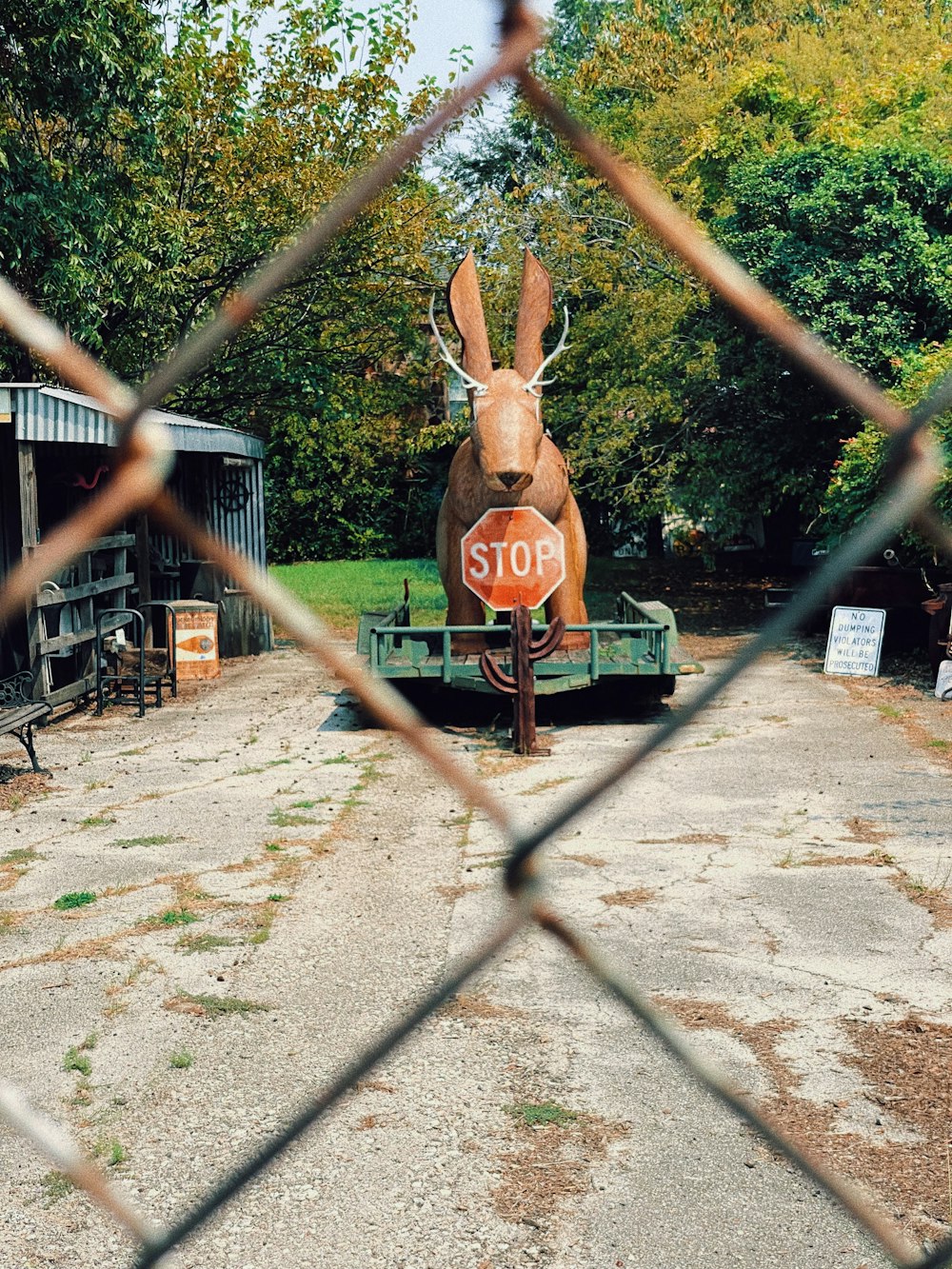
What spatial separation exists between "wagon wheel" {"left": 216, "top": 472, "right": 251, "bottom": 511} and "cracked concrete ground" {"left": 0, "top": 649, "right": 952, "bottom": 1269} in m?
8.04

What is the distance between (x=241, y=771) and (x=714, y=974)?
4823mm

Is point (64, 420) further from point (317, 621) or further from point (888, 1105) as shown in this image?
point (317, 621)

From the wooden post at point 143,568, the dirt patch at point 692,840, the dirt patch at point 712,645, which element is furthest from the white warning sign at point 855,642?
the wooden post at point 143,568

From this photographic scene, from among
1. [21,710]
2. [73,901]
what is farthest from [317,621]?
[21,710]

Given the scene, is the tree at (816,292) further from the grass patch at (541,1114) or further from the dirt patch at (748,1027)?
the grass patch at (541,1114)

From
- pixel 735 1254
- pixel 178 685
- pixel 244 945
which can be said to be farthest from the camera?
pixel 178 685

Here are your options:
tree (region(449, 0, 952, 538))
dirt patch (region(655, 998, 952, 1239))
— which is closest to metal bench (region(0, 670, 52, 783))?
dirt patch (region(655, 998, 952, 1239))

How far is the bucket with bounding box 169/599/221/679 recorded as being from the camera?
1364 centimetres

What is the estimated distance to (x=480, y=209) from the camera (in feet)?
60.3

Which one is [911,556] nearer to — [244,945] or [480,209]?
[480,209]

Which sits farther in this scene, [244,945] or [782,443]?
[782,443]

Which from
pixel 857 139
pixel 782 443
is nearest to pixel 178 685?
pixel 782 443

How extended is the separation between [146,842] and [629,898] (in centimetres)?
271

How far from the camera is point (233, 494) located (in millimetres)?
16391
